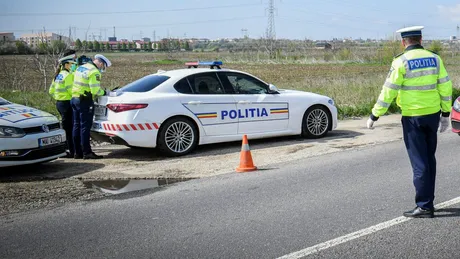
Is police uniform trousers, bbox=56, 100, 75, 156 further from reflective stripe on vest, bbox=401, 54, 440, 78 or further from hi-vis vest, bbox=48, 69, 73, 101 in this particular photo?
reflective stripe on vest, bbox=401, 54, 440, 78

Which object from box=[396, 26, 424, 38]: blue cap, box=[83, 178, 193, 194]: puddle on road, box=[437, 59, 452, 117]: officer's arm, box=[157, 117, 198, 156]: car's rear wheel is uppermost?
box=[396, 26, 424, 38]: blue cap

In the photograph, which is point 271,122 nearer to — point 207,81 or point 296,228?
point 207,81

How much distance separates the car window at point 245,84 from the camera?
10742 millimetres

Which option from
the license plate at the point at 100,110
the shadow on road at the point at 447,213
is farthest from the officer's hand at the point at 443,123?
the license plate at the point at 100,110

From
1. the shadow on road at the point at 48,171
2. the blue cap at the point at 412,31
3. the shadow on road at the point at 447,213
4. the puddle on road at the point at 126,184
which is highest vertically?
the blue cap at the point at 412,31

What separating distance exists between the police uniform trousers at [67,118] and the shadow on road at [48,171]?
51 cm

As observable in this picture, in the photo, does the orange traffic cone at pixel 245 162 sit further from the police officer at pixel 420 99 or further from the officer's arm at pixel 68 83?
the officer's arm at pixel 68 83

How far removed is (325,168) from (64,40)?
13497 millimetres

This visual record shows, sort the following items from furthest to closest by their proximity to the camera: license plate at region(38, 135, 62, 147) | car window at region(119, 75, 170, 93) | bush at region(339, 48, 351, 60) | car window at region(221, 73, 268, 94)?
bush at region(339, 48, 351, 60) → car window at region(221, 73, 268, 94) → car window at region(119, 75, 170, 93) → license plate at region(38, 135, 62, 147)

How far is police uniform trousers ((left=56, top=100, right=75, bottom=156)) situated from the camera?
10.3m

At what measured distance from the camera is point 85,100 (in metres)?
9.79

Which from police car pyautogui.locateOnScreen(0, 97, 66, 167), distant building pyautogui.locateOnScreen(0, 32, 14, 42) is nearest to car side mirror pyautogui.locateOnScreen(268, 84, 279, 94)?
police car pyautogui.locateOnScreen(0, 97, 66, 167)

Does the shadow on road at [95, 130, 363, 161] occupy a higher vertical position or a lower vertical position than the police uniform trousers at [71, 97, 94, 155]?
lower

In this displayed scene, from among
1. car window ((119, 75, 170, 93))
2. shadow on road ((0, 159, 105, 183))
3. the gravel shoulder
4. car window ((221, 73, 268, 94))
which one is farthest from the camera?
car window ((221, 73, 268, 94))
